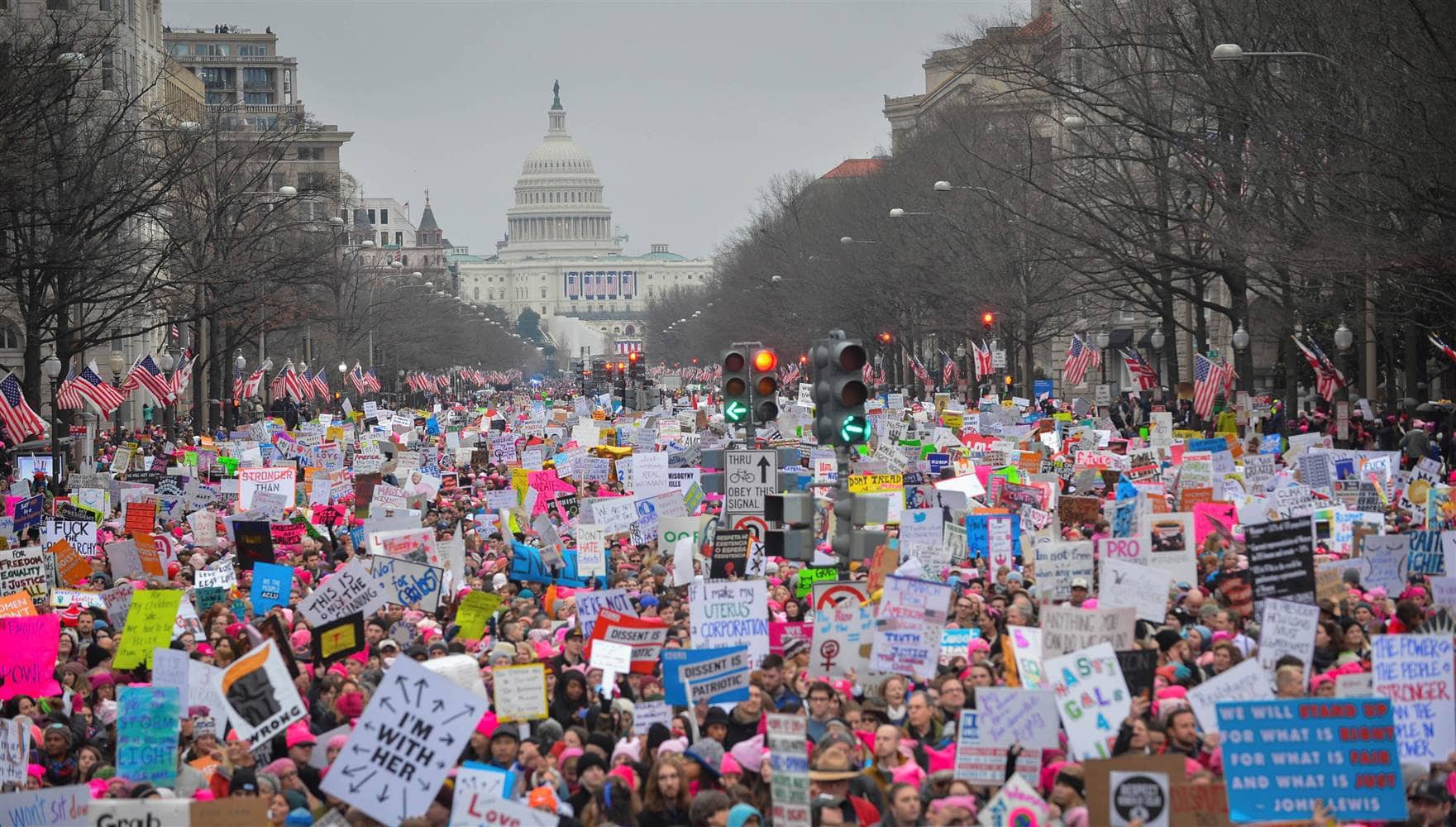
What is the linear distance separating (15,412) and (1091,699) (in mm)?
25127

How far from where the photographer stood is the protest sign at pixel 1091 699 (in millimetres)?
11516

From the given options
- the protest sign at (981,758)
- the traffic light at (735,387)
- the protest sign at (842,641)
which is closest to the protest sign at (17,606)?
the traffic light at (735,387)

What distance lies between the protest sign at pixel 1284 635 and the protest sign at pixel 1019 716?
2.00m

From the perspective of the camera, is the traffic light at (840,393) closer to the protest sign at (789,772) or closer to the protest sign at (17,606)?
the protest sign at (17,606)

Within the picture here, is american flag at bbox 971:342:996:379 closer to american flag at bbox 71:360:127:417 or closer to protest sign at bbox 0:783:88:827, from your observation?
american flag at bbox 71:360:127:417

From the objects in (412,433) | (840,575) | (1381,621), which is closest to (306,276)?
A: (412,433)

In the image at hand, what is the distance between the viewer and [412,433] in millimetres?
45156

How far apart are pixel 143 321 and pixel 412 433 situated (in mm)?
29662

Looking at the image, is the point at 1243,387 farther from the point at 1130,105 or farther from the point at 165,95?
the point at 165,95

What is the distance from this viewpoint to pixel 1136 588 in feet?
50.7

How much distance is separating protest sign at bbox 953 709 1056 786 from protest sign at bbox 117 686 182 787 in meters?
3.90

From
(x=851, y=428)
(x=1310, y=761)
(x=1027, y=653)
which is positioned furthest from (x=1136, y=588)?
(x=1310, y=761)

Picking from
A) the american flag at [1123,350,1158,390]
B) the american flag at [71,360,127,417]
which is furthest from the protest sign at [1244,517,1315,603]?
the american flag at [1123,350,1158,390]

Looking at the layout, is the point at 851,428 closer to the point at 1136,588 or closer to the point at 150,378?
the point at 1136,588
